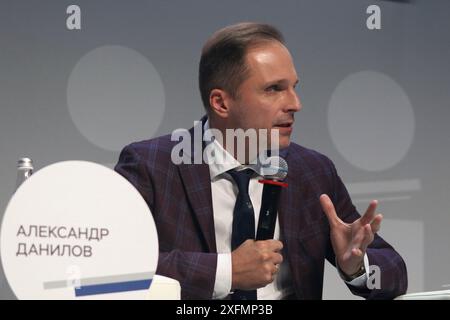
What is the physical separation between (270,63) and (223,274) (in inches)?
22.4

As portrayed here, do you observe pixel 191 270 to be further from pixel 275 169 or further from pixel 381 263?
pixel 381 263

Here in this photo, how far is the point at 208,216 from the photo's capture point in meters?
1.75

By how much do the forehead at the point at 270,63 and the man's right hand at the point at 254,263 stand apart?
48 centimetres

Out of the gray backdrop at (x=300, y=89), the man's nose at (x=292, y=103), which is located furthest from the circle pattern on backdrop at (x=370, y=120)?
the man's nose at (x=292, y=103)

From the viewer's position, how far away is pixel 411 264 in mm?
2350

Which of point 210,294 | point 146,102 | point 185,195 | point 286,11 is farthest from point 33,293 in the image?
point 286,11

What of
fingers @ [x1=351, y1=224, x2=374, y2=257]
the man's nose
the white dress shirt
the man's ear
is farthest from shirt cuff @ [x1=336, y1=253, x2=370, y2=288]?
the man's ear

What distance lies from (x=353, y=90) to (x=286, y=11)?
349mm

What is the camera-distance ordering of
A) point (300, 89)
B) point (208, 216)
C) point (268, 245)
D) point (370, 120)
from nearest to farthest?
point (268, 245) < point (208, 216) < point (300, 89) < point (370, 120)

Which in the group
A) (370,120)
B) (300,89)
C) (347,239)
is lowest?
(347,239)

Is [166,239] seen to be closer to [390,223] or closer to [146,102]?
[146,102]

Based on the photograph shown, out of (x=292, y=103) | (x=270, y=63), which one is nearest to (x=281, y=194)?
(x=292, y=103)

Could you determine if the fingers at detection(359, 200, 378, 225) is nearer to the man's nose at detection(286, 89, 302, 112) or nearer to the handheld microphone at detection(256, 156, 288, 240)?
the handheld microphone at detection(256, 156, 288, 240)

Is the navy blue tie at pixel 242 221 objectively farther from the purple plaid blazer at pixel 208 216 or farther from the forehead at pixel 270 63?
the forehead at pixel 270 63
